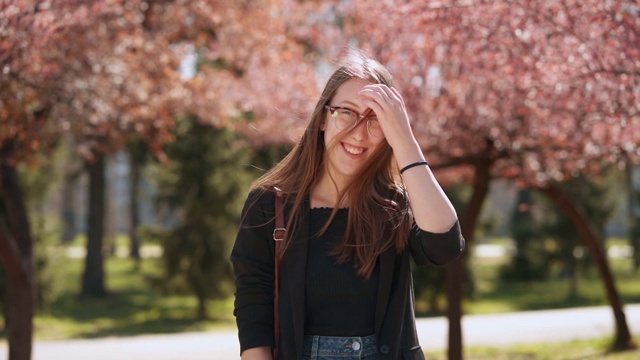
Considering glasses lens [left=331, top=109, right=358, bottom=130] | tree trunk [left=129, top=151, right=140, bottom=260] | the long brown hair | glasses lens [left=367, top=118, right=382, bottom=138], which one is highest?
tree trunk [left=129, top=151, right=140, bottom=260]

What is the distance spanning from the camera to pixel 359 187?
2889mm

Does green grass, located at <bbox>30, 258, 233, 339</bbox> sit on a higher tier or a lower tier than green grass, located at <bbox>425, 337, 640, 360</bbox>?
higher

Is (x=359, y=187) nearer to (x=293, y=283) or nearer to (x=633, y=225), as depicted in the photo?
(x=293, y=283)

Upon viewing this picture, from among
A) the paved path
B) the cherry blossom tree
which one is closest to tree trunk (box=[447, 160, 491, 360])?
the cherry blossom tree

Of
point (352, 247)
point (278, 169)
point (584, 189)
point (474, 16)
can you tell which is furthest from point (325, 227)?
point (584, 189)

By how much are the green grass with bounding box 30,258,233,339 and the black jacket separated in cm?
1366

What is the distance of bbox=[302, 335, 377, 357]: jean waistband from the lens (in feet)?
8.81

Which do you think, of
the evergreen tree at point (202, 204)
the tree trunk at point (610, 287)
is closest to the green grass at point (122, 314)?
the evergreen tree at point (202, 204)

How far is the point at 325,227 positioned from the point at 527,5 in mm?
3748

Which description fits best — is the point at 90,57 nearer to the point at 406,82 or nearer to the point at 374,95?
the point at 406,82

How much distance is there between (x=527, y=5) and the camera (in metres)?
6.09

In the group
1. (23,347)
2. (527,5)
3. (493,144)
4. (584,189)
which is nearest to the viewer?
(527,5)

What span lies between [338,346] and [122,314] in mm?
17267

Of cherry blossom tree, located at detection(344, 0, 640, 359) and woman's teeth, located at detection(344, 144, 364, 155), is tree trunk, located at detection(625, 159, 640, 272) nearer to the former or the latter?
cherry blossom tree, located at detection(344, 0, 640, 359)
